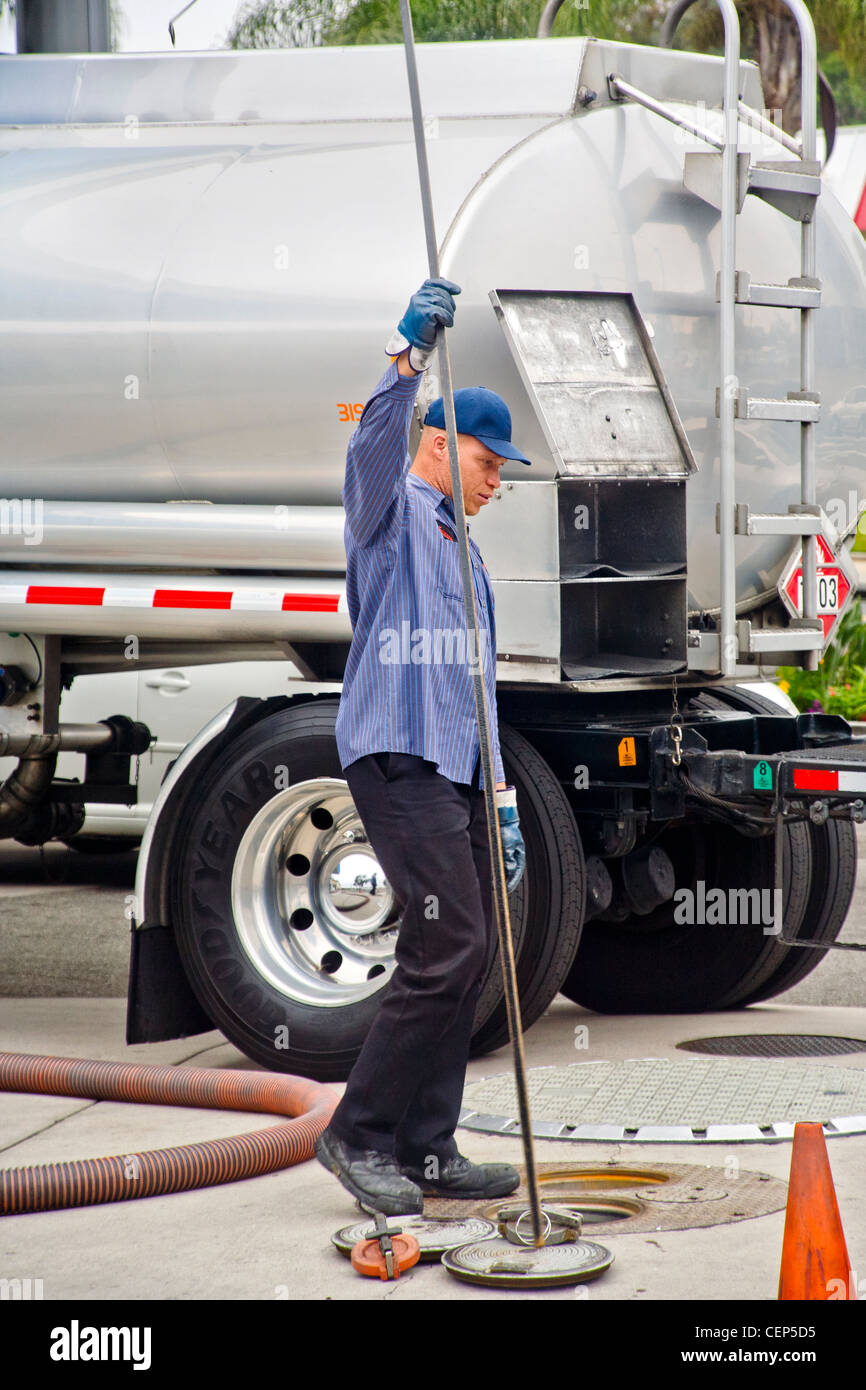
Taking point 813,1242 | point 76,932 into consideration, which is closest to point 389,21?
point 76,932

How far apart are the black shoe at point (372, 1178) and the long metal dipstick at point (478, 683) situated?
38 cm

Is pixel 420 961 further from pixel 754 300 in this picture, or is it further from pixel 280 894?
pixel 754 300

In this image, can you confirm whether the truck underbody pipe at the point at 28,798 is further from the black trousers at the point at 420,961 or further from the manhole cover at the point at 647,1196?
the manhole cover at the point at 647,1196

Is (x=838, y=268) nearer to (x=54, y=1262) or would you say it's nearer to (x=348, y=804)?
(x=348, y=804)

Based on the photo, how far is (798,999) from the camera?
7.85 meters

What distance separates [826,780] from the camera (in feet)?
19.4

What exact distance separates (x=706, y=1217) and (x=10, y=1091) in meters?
2.51

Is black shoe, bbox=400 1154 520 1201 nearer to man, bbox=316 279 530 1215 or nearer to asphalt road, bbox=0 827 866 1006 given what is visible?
man, bbox=316 279 530 1215

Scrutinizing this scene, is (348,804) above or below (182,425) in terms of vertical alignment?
below

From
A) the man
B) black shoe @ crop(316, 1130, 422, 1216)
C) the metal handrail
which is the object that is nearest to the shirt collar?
the man

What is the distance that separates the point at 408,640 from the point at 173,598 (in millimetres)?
2088

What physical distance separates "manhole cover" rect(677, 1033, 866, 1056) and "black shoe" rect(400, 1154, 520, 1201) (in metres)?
1.88

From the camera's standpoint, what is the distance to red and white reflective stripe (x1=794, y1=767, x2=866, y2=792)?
586 cm
